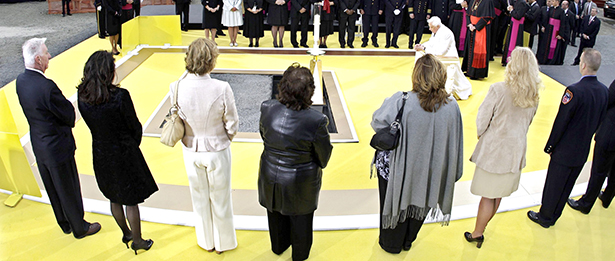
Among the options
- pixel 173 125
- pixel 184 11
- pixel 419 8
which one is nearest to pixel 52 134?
pixel 173 125

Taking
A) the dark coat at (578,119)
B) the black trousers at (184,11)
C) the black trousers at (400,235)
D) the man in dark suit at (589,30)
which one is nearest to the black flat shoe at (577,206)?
the dark coat at (578,119)

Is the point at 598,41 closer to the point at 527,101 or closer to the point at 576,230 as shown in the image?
the point at 576,230

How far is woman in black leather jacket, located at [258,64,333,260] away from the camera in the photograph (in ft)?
9.86

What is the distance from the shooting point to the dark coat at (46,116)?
336 cm

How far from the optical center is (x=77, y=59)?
30.7 feet

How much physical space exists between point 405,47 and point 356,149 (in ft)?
20.1

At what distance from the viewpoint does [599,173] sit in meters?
4.32

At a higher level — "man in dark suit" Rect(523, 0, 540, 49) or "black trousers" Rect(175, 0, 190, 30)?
"man in dark suit" Rect(523, 0, 540, 49)

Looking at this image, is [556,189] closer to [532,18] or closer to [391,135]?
[391,135]

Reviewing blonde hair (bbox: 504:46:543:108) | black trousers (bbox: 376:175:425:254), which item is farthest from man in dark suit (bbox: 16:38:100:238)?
blonde hair (bbox: 504:46:543:108)

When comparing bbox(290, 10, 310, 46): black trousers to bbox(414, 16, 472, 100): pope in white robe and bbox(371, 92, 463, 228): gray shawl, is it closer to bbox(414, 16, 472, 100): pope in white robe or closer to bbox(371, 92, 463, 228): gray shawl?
bbox(414, 16, 472, 100): pope in white robe

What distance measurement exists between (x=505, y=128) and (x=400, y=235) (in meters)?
1.13

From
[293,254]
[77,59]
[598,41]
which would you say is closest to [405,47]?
[598,41]

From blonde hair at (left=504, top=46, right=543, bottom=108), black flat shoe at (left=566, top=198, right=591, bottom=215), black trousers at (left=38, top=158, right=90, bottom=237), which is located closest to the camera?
blonde hair at (left=504, top=46, right=543, bottom=108)
